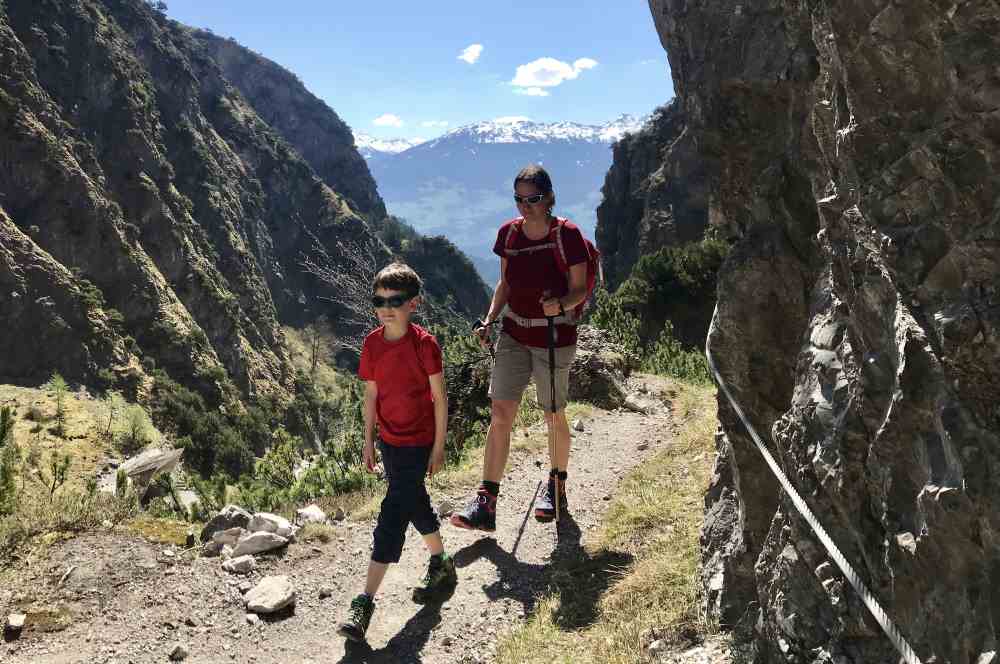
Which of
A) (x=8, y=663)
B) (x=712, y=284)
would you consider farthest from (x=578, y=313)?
(x=712, y=284)

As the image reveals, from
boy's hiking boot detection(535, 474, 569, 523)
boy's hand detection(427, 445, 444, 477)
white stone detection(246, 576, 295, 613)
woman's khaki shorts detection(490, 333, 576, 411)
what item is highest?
woman's khaki shorts detection(490, 333, 576, 411)

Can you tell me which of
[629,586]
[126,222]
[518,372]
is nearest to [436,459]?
[518,372]

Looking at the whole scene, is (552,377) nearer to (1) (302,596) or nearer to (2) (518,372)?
(2) (518,372)

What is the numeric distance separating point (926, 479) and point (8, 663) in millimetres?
4815

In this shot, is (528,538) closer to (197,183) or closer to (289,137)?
(197,183)

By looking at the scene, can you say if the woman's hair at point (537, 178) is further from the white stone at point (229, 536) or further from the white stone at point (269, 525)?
the white stone at point (229, 536)

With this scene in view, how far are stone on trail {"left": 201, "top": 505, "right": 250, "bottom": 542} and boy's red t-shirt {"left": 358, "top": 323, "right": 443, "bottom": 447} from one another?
2504 millimetres

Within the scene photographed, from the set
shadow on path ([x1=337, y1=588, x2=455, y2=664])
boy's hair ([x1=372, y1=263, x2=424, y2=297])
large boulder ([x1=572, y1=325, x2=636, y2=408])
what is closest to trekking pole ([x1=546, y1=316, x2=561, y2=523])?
boy's hair ([x1=372, y1=263, x2=424, y2=297])

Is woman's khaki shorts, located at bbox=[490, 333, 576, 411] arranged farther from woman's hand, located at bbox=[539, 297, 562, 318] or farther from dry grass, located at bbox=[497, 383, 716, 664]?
dry grass, located at bbox=[497, 383, 716, 664]

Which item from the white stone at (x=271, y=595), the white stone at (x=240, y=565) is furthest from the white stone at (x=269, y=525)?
the white stone at (x=271, y=595)

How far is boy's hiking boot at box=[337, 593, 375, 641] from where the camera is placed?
4.12m

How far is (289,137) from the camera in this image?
195250 mm

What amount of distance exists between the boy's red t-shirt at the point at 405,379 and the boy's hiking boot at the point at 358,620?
0.93m

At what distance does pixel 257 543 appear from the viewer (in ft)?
18.3
